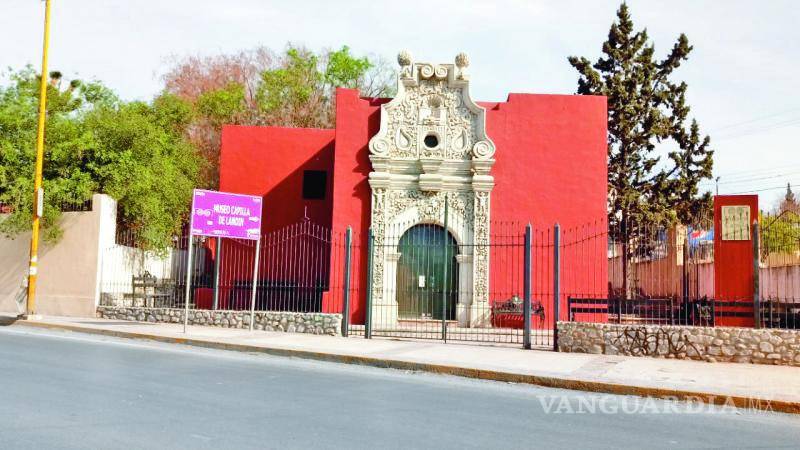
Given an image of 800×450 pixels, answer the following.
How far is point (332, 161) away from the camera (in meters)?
22.2

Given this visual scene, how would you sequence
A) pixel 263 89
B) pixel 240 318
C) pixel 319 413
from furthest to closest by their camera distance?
1. pixel 263 89
2. pixel 240 318
3. pixel 319 413

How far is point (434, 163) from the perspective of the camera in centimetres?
1973

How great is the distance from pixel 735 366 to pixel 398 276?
9.46 metres

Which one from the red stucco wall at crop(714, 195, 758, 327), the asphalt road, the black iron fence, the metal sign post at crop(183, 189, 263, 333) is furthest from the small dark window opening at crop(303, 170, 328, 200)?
the asphalt road

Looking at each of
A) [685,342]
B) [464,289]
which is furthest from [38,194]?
[685,342]

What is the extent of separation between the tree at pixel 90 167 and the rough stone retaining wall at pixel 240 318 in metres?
2.62

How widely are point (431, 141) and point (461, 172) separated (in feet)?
4.00

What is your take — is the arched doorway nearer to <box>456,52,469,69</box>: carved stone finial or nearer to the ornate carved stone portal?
the ornate carved stone portal

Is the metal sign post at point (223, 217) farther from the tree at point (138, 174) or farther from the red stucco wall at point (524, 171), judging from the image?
the tree at point (138, 174)

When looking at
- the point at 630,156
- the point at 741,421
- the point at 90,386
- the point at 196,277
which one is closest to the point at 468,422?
the point at 741,421

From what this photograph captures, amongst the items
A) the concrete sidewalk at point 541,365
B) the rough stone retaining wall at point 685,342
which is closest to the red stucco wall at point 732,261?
the rough stone retaining wall at point 685,342

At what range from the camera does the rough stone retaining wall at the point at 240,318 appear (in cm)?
1594

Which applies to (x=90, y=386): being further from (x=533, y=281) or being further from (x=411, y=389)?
(x=533, y=281)

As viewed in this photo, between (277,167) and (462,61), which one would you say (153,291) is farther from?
(462,61)
